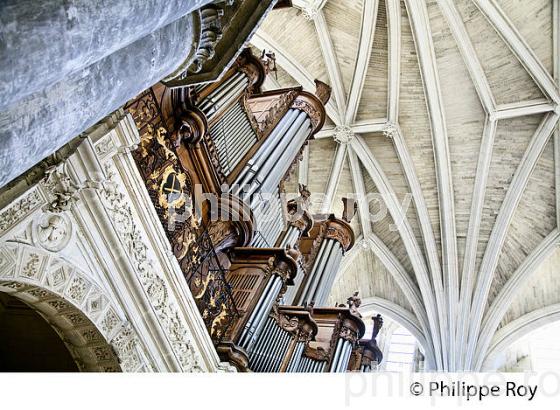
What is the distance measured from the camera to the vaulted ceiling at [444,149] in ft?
56.0

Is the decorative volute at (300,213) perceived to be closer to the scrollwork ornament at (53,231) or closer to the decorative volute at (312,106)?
the decorative volute at (312,106)

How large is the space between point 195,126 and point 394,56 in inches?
436

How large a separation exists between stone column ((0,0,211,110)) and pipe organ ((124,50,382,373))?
10.0 feet

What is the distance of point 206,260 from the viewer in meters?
7.33

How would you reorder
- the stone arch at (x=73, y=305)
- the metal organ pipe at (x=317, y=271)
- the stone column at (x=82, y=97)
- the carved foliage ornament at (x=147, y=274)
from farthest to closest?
the metal organ pipe at (x=317, y=271)
the carved foliage ornament at (x=147, y=274)
the stone arch at (x=73, y=305)
the stone column at (x=82, y=97)

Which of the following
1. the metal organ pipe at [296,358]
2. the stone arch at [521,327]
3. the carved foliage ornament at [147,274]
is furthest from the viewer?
the stone arch at [521,327]

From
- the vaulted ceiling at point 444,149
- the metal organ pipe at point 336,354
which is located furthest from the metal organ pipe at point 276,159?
the vaulted ceiling at point 444,149

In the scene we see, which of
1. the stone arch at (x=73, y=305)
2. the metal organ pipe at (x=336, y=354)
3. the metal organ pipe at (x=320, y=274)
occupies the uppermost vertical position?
the metal organ pipe at (x=320, y=274)

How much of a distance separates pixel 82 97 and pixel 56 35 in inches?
32.4

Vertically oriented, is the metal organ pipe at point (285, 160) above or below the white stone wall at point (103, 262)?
above

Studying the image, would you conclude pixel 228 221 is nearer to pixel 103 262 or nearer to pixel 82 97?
pixel 103 262

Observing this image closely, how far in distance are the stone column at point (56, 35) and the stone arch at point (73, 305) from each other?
7.56 ft

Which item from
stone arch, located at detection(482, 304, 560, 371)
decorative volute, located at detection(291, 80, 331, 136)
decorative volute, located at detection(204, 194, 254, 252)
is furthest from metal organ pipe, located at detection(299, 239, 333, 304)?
stone arch, located at detection(482, 304, 560, 371)

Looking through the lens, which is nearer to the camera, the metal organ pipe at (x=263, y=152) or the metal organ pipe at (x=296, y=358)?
the metal organ pipe at (x=296, y=358)
